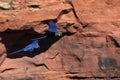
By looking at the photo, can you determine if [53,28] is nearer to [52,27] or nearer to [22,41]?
[52,27]

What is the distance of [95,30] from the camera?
14.6 feet

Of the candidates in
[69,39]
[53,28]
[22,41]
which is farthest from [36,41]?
[69,39]

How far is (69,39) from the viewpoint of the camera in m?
4.48

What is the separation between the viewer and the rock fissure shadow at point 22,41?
4449 mm

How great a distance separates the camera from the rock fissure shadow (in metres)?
4.45

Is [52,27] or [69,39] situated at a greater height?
[52,27]

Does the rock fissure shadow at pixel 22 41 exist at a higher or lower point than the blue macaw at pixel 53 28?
lower

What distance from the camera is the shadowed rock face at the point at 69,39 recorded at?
439cm

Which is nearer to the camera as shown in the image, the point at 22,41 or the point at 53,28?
the point at 53,28

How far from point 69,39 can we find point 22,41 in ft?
1.71

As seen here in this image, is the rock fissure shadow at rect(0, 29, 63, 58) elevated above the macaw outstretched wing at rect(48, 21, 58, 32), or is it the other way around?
the macaw outstretched wing at rect(48, 21, 58, 32)

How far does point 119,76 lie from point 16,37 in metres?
1.20

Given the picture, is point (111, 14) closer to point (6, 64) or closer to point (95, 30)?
point (95, 30)

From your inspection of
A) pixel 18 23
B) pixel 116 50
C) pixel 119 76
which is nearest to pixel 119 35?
pixel 116 50
